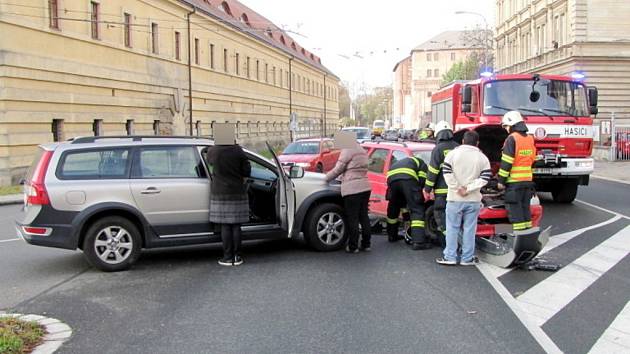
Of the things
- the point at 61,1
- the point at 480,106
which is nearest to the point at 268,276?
the point at 480,106

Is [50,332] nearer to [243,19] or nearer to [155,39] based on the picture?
[155,39]

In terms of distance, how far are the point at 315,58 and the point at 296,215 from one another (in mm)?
84741

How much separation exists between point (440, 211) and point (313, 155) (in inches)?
423

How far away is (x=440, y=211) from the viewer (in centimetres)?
866

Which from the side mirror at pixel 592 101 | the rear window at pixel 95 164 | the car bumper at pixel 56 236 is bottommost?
the car bumper at pixel 56 236

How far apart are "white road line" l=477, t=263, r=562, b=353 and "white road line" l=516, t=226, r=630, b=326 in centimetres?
8

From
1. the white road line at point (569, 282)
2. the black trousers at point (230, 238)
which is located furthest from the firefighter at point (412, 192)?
the black trousers at point (230, 238)

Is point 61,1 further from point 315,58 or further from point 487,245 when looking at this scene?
point 315,58

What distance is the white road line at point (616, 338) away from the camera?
499 centimetres

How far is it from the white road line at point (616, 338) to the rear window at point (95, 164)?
5671 mm

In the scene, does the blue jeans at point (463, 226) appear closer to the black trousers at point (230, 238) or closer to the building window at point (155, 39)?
the black trousers at point (230, 238)

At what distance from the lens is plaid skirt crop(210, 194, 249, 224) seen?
803cm

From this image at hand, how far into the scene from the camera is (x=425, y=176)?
9336 millimetres

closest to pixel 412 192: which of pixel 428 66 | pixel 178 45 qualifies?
pixel 178 45
